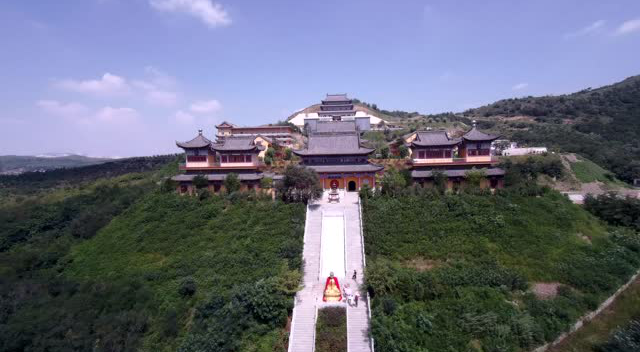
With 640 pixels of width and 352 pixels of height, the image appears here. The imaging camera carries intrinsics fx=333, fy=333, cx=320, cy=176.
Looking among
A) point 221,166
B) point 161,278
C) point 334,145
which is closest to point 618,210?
point 334,145

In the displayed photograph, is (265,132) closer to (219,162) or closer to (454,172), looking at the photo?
(219,162)

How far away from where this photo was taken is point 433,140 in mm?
25922

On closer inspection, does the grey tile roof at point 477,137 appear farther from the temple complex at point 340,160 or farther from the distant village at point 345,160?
the temple complex at point 340,160

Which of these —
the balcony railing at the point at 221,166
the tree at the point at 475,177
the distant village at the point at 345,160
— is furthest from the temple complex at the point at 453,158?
the balcony railing at the point at 221,166

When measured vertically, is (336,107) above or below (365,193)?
above

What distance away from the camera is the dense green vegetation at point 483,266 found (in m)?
13.3

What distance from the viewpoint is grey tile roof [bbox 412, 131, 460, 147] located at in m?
25.4

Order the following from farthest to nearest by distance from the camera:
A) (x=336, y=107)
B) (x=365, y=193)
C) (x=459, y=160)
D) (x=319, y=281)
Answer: (x=336, y=107) → (x=459, y=160) → (x=365, y=193) → (x=319, y=281)

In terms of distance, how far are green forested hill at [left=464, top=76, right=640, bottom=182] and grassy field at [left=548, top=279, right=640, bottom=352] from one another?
24.5 meters

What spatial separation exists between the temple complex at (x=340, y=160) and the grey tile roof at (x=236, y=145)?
3680 millimetres

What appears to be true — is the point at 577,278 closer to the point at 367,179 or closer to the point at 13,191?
the point at 367,179

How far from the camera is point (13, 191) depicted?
5288cm

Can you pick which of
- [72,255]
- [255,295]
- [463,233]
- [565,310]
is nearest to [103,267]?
[72,255]

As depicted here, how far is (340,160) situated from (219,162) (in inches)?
389
